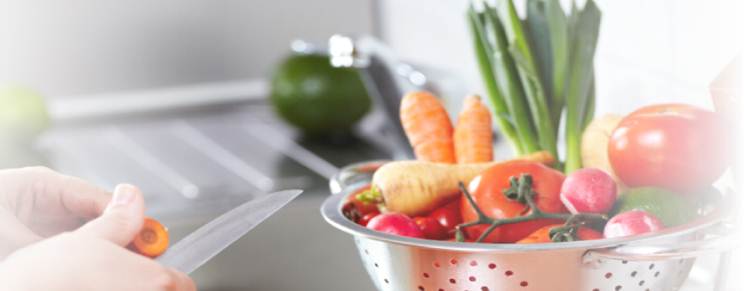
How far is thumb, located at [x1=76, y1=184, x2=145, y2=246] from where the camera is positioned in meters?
0.69

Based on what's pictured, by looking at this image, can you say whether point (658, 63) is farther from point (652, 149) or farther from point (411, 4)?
point (411, 4)

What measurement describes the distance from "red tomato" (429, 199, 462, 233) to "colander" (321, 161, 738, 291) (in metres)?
0.08

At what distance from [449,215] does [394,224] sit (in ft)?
0.25

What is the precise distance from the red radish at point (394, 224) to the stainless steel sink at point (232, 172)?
0.21 meters

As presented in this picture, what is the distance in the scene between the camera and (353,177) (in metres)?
0.95

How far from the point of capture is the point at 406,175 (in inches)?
34.0

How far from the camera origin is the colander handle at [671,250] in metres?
0.68

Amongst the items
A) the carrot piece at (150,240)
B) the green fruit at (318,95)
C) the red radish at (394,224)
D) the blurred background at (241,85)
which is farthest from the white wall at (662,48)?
the green fruit at (318,95)

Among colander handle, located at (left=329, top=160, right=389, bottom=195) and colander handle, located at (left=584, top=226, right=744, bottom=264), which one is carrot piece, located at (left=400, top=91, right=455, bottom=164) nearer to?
colander handle, located at (left=329, top=160, right=389, bottom=195)

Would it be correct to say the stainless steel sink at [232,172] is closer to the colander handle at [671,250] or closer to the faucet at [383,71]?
the faucet at [383,71]

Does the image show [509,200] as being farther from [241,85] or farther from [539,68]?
[241,85]

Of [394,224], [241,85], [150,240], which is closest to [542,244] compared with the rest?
[394,224]

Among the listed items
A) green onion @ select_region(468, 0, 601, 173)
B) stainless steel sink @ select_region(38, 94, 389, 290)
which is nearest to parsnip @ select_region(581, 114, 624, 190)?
green onion @ select_region(468, 0, 601, 173)

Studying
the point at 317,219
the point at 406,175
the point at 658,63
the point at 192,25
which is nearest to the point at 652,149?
the point at 406,175
